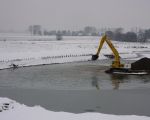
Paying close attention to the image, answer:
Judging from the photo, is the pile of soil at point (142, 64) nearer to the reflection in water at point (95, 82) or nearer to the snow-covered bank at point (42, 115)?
the reflection in water at point (95, 82)

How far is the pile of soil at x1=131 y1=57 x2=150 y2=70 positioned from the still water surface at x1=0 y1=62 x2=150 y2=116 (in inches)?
89.9

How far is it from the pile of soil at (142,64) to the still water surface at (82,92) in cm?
228

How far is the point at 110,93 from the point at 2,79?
11.7m

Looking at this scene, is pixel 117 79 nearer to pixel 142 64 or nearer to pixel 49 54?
pixel 142 64

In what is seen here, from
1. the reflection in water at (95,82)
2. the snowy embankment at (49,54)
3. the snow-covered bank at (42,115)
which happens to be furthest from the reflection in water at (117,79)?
the snowy embankment at (49,54)

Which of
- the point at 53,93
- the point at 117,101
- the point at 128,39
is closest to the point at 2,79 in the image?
the point at 53,93

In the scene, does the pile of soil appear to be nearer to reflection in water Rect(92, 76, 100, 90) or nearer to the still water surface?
the still water surface

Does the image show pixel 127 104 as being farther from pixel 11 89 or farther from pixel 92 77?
pixel 92 77

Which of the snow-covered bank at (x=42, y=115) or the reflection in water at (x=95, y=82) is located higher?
the snow-covered bank at (x=42, y=115)

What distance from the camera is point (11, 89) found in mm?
21672

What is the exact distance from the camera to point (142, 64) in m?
31.1

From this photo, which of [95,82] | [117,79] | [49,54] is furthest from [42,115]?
[49,54]

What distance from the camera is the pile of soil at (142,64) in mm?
30875

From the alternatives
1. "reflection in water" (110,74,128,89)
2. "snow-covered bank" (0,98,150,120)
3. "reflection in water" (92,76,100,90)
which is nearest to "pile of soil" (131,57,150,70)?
"reflection in water" (110,74,128,89)
